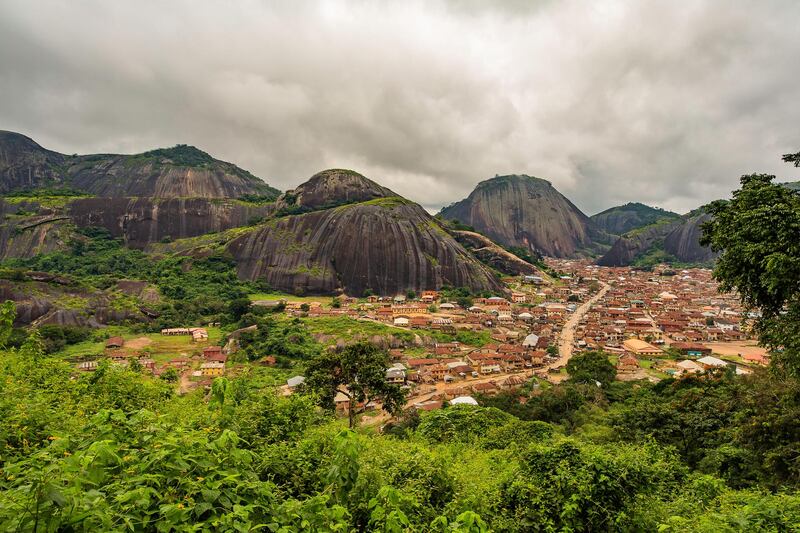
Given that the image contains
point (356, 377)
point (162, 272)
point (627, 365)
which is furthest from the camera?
point (162, 272)

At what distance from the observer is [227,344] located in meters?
37.8

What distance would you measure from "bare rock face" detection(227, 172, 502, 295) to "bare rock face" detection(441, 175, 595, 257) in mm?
83916

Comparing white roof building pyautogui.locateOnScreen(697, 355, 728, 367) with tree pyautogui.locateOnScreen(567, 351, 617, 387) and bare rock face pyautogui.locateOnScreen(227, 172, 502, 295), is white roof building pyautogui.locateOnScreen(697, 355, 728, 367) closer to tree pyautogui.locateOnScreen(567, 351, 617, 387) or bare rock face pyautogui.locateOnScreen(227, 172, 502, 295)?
tree pyautogui.locateOnScreen(567, 351, 617, 387)

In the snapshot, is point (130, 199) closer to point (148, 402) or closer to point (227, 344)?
point (227, 344)

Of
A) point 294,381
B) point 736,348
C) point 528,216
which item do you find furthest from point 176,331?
point 528,216

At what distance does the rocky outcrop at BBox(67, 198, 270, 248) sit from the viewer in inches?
3162

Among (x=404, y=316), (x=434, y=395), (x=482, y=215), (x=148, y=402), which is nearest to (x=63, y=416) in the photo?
(x=148, y=402)

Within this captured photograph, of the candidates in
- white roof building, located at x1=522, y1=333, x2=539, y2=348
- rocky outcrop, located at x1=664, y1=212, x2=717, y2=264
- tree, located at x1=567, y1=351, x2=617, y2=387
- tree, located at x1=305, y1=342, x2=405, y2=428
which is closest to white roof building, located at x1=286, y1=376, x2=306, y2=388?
tree, located at x1=305, y1=342, x2=405, y2=428

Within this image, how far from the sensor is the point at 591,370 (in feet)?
103

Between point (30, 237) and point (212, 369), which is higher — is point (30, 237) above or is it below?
above

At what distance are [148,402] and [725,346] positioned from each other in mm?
59403

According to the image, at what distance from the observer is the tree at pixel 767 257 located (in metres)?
9.34

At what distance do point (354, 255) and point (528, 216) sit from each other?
11822 cm

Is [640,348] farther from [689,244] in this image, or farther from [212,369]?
[689,244]
